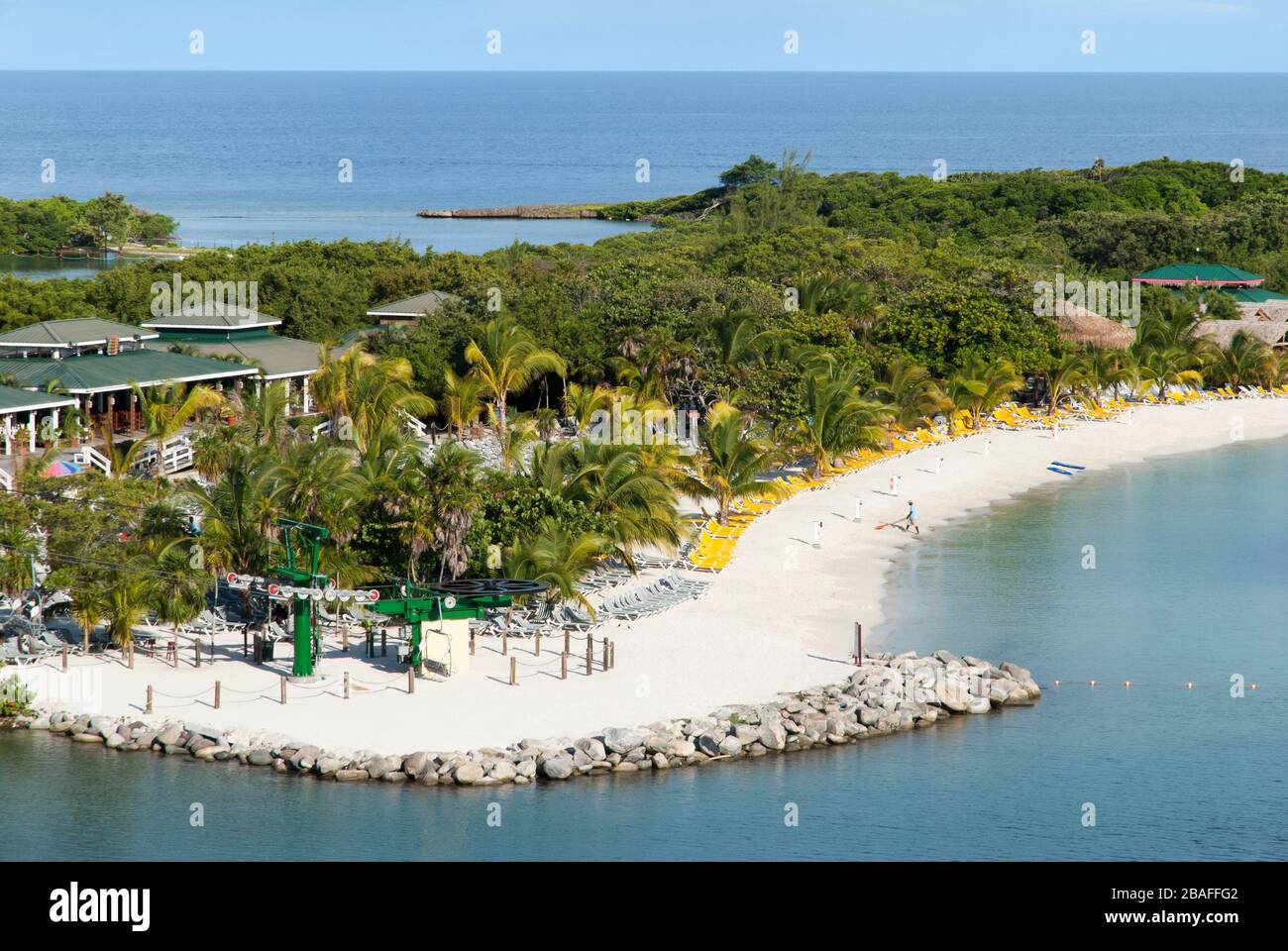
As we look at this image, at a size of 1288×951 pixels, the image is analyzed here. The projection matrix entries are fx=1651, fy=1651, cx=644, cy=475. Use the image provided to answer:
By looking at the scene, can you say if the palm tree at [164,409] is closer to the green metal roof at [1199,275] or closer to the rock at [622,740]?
the rock at [622,740]

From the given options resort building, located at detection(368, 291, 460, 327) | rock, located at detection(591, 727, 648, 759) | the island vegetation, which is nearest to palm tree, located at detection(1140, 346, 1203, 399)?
the island vegetation

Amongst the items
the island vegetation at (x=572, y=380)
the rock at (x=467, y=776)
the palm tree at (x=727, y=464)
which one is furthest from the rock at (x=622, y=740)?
the palm tree at (x=727, y=464)

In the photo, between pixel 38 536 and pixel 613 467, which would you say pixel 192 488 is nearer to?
pixel 38 536

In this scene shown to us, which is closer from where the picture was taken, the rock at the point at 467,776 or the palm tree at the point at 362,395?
the rock at the point at 467,776

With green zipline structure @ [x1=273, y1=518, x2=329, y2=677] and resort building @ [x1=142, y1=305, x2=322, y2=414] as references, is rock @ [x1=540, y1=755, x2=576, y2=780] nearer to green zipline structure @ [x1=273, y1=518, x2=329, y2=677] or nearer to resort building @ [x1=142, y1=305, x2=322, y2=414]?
green zipline structure @ [x1=273, y1=518, x2=329, y2=677]

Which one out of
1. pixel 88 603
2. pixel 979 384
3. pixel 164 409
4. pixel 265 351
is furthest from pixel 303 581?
pixel 979 384
